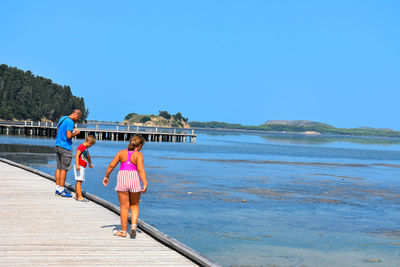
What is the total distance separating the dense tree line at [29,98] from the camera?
476ft

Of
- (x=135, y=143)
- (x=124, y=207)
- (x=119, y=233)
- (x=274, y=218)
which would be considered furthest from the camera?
(x=274, y=218)

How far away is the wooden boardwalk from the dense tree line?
133 meters

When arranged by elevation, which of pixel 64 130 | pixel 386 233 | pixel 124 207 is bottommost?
pixel 386 233

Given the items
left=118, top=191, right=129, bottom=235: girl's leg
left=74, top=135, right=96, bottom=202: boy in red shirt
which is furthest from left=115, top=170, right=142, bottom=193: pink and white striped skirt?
left=74, top=135, right=96, bottom=202: boy in red shirt

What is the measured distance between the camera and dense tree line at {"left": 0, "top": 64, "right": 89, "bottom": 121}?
5709 inches

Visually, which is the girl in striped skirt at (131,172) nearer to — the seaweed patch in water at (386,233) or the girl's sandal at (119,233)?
the girl's sandal at (119,233)

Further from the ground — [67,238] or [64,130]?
[64,130]

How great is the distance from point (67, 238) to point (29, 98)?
512 ft

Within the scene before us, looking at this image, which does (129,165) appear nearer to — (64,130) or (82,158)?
(82,158)

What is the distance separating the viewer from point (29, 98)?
510 feet

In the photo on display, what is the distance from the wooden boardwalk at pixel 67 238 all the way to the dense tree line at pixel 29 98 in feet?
437

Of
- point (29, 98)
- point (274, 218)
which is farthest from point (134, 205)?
point (29, 98)

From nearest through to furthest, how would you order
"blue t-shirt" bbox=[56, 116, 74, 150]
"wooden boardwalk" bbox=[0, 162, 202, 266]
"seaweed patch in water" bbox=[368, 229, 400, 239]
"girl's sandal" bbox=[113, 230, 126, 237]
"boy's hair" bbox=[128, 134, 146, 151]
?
"wooden boardwalk" bbox=[0, 162, 202, 266] < "boy's hair" bbox=[128, 134, 146, 151] < "girl's sandal" bbox=[113, 230, 126, 237] < "blue t-shirt" bbox=[56, 116, 74, 150] < "seaweed patch in water" bbox=[368, 229, 400, 239]

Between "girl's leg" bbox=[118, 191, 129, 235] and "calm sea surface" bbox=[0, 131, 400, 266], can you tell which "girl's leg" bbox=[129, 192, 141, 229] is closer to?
"girl's leg" bbox=[118, 191, 129, 235]
